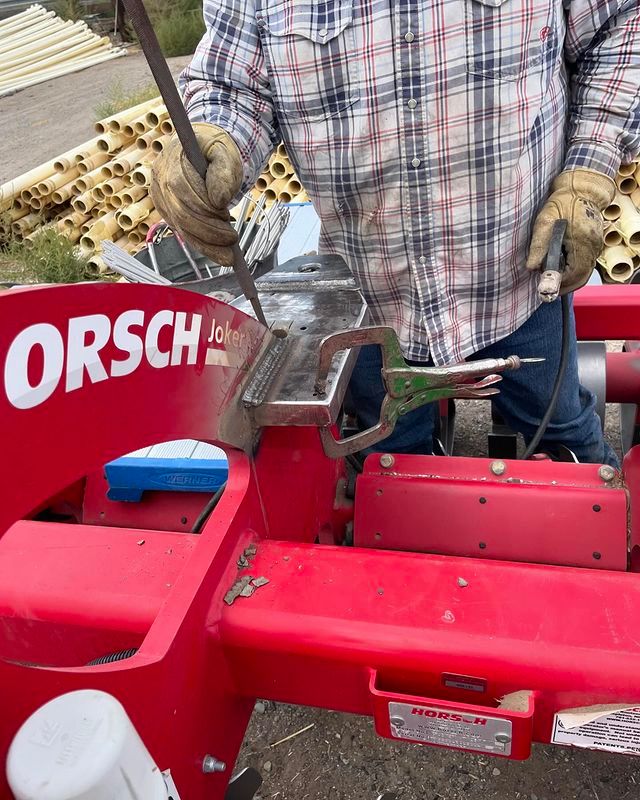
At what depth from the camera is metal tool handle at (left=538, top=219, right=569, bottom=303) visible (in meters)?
1.15

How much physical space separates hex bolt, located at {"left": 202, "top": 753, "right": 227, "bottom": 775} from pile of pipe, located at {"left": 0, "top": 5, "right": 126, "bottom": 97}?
33.6 ft

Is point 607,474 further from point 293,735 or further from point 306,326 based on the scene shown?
point 293,735

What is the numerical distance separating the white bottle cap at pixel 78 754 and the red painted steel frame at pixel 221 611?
17 cm

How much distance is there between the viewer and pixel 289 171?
4.25 meters

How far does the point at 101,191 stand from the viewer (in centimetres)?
475

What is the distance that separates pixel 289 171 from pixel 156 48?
12.0ft

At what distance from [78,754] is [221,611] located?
1.23 ft

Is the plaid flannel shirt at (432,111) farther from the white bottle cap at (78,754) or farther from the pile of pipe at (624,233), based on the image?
the pile of pipe at (624,233)

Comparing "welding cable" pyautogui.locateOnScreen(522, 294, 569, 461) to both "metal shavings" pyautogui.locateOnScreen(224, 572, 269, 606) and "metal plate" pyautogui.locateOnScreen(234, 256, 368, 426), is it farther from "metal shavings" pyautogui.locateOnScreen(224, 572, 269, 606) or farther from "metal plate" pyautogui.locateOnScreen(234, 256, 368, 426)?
"metal shavings" pyautogui.locateOnScreen(224, 572, 269, 606)


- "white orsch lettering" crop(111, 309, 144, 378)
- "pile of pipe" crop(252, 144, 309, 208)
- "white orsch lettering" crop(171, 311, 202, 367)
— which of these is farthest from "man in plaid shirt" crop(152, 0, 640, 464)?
"pile of pipe" crop(252, 144, 309, 208)

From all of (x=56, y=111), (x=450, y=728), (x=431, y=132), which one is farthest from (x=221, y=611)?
(x=56, y=111)

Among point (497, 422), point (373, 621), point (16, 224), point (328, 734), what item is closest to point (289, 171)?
point (16, 224)

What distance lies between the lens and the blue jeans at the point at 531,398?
161 cm

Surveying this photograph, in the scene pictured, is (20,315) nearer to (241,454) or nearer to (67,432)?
(67,432)
